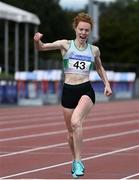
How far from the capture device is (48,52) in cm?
7681

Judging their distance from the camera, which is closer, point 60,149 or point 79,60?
point 79,60

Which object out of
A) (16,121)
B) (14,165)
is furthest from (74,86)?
(16,121)

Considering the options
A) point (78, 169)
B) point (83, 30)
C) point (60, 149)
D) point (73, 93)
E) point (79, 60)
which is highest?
point (83, 30)

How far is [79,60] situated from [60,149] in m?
5.40

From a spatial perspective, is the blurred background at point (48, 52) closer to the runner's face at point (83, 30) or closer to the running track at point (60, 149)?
the running track at point (60, 149)

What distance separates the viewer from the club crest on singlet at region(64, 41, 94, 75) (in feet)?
35.3

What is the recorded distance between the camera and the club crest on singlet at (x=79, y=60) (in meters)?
10.8

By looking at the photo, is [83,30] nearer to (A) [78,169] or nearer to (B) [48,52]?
(A) [78,169]

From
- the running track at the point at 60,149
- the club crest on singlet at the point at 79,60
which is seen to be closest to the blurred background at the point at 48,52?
the running track at the point at 60,149

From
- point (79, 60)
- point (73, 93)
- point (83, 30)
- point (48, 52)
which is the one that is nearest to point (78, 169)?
point (73, 93)

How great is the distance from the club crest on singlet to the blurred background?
88.0ft

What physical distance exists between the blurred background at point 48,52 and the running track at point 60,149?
445 inches

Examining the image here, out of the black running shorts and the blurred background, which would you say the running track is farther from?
the blurred background

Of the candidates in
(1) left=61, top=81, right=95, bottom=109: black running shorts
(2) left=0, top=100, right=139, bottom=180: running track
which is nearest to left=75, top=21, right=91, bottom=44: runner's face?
(1) left=61, top=81, right=95, bottom=109: black running shorts
